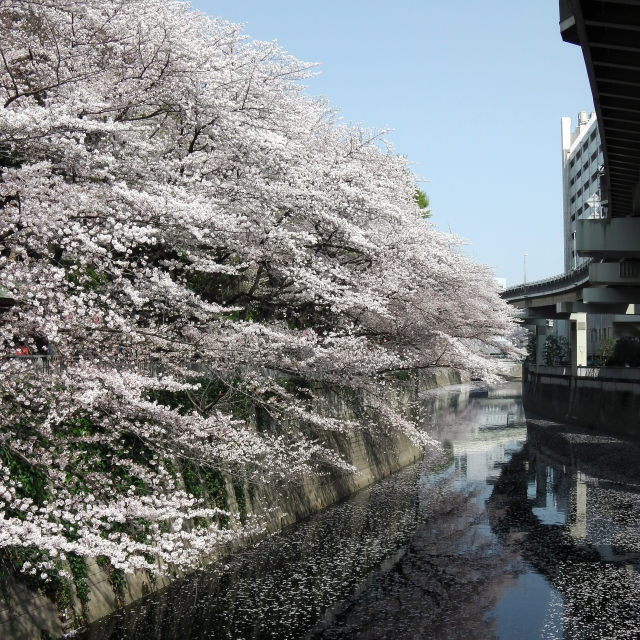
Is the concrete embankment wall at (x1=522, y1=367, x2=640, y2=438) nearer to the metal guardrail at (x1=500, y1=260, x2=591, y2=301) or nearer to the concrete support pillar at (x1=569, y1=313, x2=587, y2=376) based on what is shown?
Answer: the concrete support pillar at (x1=569, y1=313, x2=587, y2=376)

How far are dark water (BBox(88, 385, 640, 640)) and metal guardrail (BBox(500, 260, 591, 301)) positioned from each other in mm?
18748

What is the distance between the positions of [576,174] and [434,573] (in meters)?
92.2

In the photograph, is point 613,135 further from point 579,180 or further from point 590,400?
point 579,180

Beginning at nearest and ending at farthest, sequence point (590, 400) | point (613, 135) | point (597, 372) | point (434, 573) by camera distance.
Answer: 1. point (434, 573)
2. point (613, 135)
3. point (590, 400)
4. point (597, 372)

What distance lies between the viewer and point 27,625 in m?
9.84

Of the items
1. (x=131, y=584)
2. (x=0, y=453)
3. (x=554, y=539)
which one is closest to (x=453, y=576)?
(x=554, y=539)

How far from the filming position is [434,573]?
48.1ft

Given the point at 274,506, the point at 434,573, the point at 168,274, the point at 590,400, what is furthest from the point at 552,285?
the point at 168,274

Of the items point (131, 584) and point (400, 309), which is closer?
point (131, 584)

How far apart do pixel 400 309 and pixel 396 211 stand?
441cm

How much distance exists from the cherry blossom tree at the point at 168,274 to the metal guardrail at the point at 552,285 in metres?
21.1

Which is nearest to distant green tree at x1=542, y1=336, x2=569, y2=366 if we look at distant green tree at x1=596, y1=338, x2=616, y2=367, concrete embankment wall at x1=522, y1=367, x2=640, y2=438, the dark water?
distant green tree at x1=596, y1=338, x2=616, y2=367

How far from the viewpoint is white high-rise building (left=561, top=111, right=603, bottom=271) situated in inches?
3588

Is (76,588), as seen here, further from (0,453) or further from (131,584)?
(0,453)
